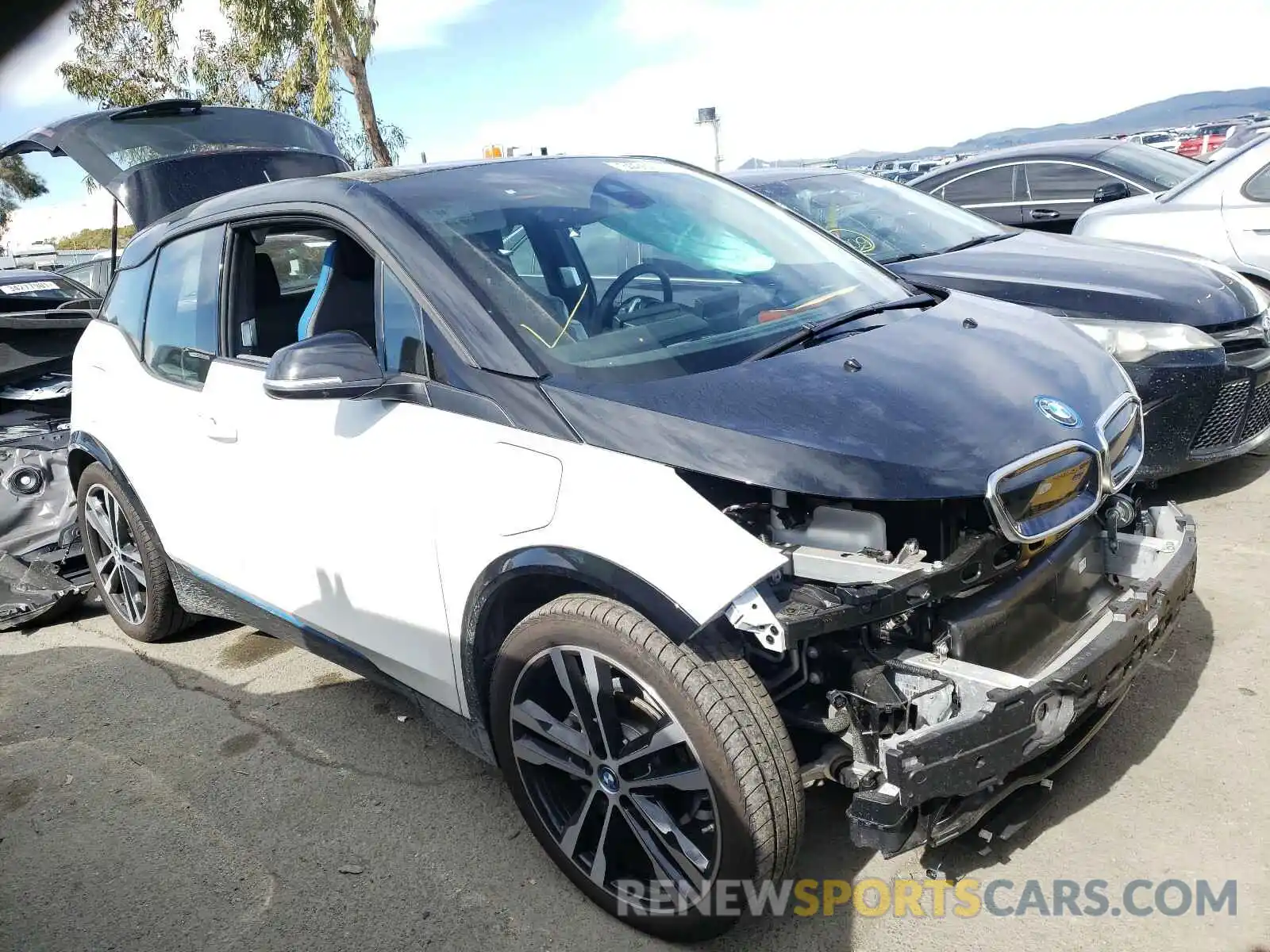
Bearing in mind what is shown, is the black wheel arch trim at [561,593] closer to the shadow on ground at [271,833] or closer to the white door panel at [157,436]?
the shadow on ground at [271,833]

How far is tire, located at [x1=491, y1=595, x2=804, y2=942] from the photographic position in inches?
85.7

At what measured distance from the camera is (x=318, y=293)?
133 inches

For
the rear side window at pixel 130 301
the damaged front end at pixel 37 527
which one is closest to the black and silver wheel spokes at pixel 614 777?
the rear side window at pixel 130 301

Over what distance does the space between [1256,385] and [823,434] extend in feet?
11.5

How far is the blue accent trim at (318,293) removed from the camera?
3.28 meters

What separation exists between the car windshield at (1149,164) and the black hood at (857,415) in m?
6.38

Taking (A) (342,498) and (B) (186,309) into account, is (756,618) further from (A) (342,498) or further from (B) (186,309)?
(B) (186,309)

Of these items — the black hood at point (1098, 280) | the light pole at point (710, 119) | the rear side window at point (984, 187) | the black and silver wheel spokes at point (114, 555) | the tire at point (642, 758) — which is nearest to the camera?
the tire at point (642, 758)

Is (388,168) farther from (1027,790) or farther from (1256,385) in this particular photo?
(1256,385)

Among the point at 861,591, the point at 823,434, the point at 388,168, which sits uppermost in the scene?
the point at 388,168

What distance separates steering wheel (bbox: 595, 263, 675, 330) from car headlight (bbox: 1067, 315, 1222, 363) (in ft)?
7.87

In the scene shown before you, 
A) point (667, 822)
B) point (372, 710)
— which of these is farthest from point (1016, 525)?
point (372, 710)

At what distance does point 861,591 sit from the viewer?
2.15 meters

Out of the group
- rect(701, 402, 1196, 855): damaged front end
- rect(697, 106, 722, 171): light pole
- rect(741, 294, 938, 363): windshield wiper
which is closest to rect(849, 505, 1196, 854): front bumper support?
rect(701, 402, 1196, 855): damaged front end
